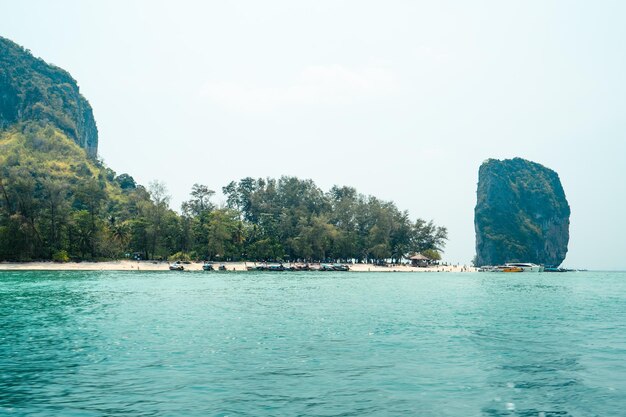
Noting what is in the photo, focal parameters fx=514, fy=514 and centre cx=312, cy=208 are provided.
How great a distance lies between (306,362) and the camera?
24906 millimetres

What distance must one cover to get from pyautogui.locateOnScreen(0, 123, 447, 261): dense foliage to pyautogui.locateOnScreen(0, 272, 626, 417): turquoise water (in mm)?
88575

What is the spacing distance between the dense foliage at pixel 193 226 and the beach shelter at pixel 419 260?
3870 millimetres

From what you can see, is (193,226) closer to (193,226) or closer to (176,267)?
(193,226)

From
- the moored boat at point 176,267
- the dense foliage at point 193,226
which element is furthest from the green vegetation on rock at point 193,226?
the moored boat at point 176,267

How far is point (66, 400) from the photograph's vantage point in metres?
18.2

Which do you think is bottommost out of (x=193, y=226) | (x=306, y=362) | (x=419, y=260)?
(x=306, y=362)

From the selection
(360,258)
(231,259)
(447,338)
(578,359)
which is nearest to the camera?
(578,359)

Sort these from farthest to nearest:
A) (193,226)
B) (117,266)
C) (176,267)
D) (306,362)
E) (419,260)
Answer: (419,260), (193,226), (117,266), (176,267), (306,362)

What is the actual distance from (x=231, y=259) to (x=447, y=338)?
134 meters

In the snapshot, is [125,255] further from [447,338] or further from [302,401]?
[302,401]

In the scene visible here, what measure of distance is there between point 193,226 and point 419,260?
83149mm

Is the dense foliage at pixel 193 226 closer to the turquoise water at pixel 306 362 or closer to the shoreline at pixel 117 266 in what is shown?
the shoreline at pixel 117 266

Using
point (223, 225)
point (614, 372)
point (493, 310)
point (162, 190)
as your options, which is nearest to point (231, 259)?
point (223, 225)

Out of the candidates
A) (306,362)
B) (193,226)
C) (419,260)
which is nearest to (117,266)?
(193,226)
